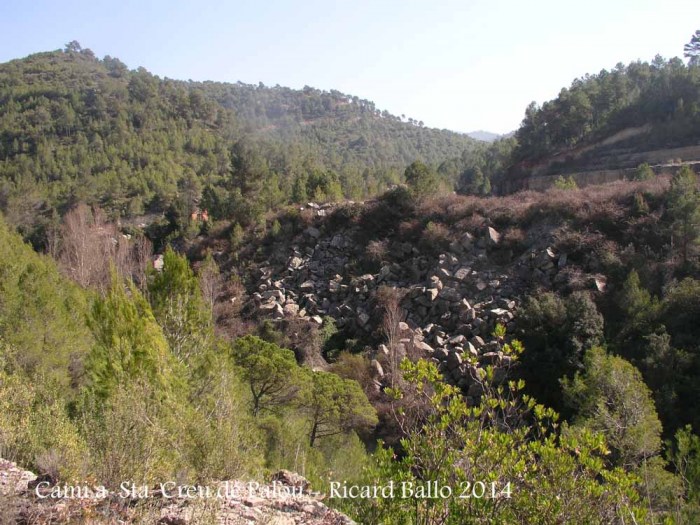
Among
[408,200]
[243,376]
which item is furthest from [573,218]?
[243,376]

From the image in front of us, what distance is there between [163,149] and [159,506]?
53.0 metres

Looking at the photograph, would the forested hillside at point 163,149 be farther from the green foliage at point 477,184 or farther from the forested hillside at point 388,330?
the green foliage at point 477,184

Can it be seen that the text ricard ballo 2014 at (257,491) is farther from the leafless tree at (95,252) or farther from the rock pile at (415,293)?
the leafless tree at (95,252)

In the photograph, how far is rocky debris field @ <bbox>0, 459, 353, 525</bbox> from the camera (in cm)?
446

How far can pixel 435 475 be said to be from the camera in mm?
3832

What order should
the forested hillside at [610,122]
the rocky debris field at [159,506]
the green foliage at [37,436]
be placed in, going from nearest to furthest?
the rocky debris field at [159,506] < the green foliage at [37,436] < the forested hillside at [610,122]

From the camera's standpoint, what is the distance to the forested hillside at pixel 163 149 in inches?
1329

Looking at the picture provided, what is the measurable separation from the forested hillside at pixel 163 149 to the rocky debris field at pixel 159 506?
2376 centimetres

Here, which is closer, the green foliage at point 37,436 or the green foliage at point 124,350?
the green foliage at point 37,436

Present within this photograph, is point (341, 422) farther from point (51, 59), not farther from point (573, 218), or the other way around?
point (51, 59)

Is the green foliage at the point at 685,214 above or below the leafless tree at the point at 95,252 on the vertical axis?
above

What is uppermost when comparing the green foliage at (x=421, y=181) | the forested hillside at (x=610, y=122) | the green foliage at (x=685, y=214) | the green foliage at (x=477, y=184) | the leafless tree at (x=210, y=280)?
the forested hillside at (x=610, y=122)

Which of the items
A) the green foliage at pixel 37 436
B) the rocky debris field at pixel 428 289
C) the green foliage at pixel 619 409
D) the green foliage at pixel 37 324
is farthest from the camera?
the rocky debris field at pixel 428 289

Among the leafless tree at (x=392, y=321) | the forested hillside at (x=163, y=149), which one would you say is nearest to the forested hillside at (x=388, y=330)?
the leafless tree at (x=392, y=321)
